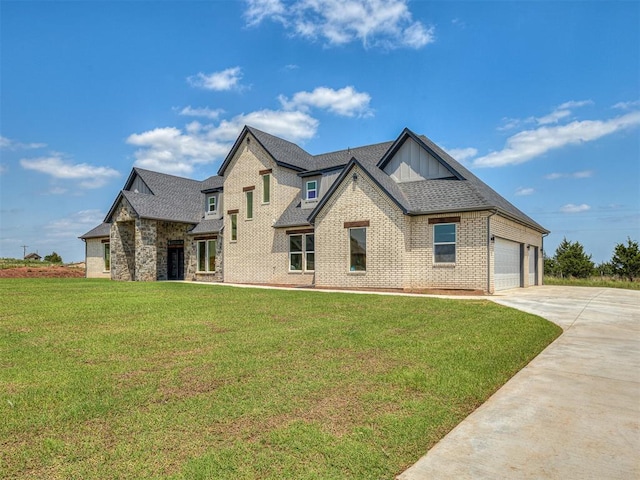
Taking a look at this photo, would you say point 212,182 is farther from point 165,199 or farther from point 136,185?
point 136,185

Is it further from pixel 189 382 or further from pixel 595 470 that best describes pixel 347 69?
pixel 595 470

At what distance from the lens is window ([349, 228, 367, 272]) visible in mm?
20312

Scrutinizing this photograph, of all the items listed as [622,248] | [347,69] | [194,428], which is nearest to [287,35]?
[347,69]

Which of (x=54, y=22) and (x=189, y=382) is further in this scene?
(x=54, y=22)

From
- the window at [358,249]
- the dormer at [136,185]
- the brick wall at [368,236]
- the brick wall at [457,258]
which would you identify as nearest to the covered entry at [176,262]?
the dormer at [136,185]

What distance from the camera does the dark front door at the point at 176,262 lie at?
3150 cm

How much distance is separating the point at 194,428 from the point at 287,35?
17.7m

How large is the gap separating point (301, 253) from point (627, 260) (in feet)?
102

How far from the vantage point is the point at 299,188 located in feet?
89.1

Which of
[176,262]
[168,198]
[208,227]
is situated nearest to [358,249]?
[208,227]

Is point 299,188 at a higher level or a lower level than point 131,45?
lower

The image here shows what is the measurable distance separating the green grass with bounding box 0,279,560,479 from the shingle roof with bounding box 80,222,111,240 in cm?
2741

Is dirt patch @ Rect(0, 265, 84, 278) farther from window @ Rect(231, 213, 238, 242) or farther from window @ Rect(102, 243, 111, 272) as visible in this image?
window @ Rect(231, 213, 238, 242)

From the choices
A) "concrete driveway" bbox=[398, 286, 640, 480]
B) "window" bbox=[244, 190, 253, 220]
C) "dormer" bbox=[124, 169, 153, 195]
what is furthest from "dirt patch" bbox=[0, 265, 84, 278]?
"concrete driveway" bbox=[398, 286, 640, 480]
